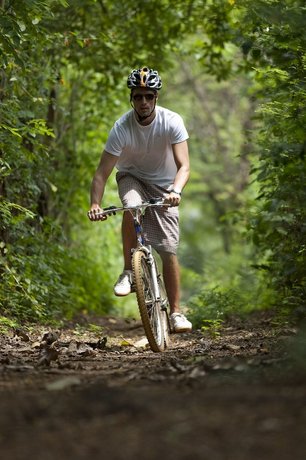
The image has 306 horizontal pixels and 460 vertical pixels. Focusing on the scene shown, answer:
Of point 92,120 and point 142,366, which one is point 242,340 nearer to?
point 142,366

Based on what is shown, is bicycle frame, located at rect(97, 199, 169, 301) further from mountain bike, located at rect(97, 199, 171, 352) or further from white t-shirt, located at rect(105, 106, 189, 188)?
white t-shirt, located at rect(105, 106, 189, 188)

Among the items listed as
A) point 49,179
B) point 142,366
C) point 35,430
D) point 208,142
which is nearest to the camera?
point 35,430

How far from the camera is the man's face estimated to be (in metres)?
7.03

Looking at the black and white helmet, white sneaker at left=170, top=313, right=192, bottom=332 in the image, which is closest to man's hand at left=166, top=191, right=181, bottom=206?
the black and white helmet

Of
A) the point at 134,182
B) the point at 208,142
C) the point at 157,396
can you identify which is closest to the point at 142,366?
the point at 157,396

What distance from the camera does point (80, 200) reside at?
461 inches

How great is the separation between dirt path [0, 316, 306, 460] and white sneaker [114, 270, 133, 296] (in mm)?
1357

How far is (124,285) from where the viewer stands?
6766mm

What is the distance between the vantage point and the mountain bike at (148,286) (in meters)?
6.37

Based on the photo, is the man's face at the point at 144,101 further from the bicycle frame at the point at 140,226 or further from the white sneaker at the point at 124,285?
the white sneaker at the point at 124,285

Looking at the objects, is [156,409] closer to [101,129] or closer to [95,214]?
[95,214]

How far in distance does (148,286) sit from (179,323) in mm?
603

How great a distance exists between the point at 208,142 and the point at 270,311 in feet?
67.8

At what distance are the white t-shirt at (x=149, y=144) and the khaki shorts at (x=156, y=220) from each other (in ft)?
0.22
